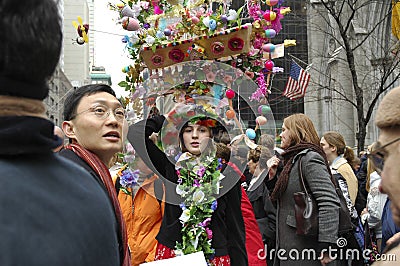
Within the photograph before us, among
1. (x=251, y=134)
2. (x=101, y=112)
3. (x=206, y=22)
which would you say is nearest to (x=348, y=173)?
(x=251, y=134)

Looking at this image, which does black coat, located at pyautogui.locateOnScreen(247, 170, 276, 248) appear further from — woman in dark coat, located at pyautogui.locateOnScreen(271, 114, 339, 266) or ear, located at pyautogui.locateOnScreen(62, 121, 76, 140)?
ear, located at pyautogui.locateOnScreen(62, 121, 76, 140)

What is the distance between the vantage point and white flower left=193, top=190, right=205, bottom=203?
4.43 metres

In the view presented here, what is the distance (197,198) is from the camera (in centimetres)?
444

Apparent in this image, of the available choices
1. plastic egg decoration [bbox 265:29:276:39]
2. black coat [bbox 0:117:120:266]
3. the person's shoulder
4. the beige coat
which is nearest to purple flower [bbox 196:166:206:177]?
the person's shoulder

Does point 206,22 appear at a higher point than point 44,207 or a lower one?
higher

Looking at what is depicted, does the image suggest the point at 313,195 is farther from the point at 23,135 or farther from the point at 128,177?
the point at 23,135

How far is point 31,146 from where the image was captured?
1364mm

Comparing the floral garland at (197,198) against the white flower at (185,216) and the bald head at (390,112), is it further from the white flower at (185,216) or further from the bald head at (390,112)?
the bald head at (390,112)

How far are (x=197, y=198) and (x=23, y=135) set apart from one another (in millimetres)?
3167

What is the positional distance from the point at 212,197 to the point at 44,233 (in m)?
3.23

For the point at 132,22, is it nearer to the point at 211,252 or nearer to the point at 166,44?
the point at 166,44

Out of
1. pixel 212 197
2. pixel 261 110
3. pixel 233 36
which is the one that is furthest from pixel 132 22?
pixel 212 197

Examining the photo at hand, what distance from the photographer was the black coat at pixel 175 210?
4441mm

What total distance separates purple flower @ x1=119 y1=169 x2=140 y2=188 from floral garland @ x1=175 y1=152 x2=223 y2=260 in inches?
16.5
